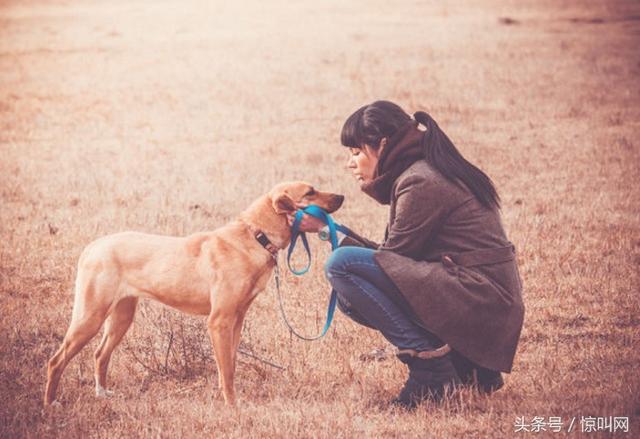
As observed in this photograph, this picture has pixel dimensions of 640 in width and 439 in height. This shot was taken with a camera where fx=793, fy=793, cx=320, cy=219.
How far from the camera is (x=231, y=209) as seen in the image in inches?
418

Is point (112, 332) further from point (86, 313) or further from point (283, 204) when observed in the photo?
point (283, 204)

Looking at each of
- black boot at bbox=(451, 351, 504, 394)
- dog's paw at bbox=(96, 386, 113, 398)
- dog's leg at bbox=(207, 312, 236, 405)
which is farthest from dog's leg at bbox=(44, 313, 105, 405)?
black boot at bbox=(451, 351, 504, 394)

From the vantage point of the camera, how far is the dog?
17.4ft

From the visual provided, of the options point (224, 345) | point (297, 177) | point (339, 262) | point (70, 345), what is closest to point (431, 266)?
point (339, 262)

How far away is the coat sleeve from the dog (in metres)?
0.72

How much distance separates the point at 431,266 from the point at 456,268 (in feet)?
0.54

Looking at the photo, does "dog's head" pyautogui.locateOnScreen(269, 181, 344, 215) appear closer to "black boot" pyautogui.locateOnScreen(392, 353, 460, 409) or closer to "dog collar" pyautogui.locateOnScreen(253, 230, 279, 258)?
"dog collar" pyautogui.locateOnScreen(253, 230, 279, 258)

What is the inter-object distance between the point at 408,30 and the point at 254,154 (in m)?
14.7

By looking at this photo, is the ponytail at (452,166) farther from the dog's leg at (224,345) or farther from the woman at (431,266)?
the dog's leg at (224,345)

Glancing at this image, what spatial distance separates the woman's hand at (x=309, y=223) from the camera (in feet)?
17.9

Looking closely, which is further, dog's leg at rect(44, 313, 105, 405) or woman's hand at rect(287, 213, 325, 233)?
woman's hand at rect(287, 213, 325, 233)

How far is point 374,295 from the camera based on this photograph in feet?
16.8

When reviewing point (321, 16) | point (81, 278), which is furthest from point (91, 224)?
point (321, 16)

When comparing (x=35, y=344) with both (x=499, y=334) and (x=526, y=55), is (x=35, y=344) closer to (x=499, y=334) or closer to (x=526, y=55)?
(x=499, y=334)
